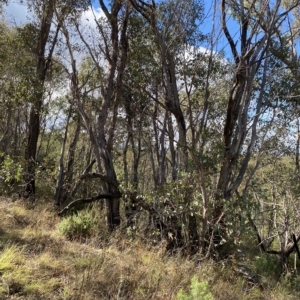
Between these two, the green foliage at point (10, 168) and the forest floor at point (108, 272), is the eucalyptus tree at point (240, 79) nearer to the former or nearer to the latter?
the forest floor at point (108, 272)

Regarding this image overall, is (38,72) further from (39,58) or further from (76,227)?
(76,227)

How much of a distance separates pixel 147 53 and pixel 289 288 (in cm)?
611

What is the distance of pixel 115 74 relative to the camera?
9344mm

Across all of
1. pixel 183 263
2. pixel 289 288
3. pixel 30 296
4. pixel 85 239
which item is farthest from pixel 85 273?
pixel 289 288

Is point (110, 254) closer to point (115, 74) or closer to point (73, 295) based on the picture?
point (73, 295)

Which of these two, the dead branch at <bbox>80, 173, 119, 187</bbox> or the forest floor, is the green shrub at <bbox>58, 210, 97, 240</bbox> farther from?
the dead branch at <bbox>80, 173, 119, 187</bbox>

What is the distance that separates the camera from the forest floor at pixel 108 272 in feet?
13.2

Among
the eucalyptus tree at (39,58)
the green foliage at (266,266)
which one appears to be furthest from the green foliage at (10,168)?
the green foliage at (266,266)

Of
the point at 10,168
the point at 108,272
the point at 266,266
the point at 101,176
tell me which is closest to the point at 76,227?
the point at 101,176

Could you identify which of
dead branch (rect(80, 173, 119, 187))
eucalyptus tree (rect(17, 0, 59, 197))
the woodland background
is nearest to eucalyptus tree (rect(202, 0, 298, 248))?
the woodland background

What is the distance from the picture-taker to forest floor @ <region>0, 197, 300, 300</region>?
4.04 metres

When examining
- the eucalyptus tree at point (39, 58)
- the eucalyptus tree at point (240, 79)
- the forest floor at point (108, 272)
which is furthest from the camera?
the eucalyptus tree at point (39, 58)

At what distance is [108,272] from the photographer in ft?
15.2

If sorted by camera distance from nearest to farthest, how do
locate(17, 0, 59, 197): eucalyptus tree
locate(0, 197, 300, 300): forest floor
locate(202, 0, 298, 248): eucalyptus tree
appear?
1. locate(0, 197, 300, 300): forest floor
2. locate(202, 0, 298, 248): eucalyptus tree
3. locate(17, 0, 59, 197): eucalyptus tree
